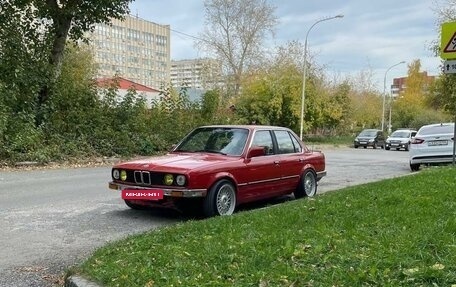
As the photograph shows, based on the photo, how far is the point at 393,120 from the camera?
229 feet

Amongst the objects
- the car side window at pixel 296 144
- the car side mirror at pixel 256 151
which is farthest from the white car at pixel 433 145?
the car side mirror at pixel 256 151

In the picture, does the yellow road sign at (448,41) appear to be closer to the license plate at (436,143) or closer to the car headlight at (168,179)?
the license plate at (436,143)

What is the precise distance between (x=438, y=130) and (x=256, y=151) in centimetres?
935

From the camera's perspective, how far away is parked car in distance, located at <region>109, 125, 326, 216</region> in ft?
23.2

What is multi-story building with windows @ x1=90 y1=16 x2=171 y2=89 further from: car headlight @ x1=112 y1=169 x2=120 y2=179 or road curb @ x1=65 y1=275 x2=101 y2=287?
road curb @ x1=65 y1=275 x2=101 y2=287

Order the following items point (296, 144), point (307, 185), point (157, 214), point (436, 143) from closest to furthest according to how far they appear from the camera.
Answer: point (157, 214) → point (296, 144) → point (307, 185) → point (436, 143)

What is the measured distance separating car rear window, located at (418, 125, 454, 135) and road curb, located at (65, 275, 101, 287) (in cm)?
1343

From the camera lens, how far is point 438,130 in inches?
603

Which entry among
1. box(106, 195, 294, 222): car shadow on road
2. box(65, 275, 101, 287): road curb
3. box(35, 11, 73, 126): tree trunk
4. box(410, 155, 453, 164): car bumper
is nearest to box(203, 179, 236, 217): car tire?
box(106, 195, 294, 222): car shadow on road

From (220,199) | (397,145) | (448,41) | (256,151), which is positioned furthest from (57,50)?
(397,145)

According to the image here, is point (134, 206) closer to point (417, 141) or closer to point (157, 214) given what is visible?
point (157, 214)

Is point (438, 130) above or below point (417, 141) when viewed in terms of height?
above

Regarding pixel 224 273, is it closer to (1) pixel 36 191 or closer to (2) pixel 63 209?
(2) pixel 63 209

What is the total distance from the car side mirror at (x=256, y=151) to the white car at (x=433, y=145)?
28.4ft
